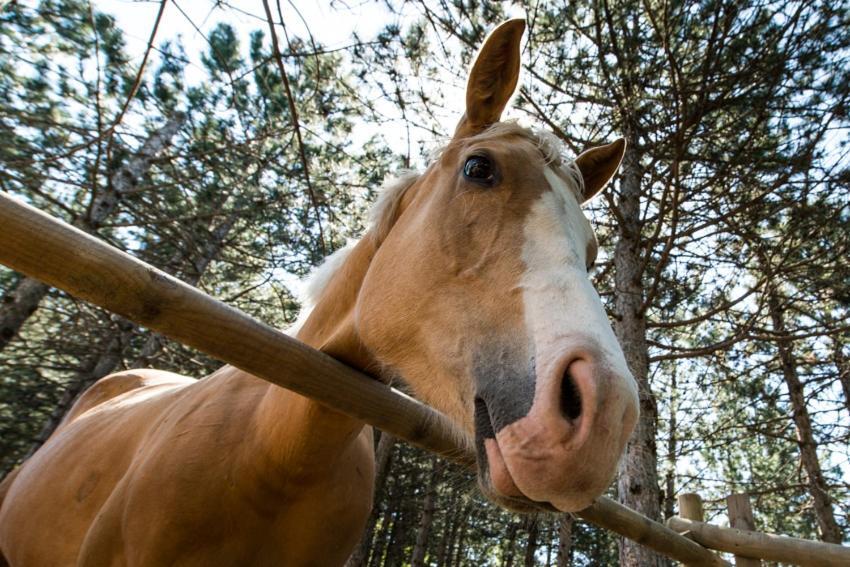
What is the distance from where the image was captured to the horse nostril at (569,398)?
3.67 feet

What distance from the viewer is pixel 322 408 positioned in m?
1.89

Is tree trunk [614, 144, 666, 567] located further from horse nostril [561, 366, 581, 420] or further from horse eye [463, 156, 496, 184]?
horse nostril [561, 366, 581, 420]

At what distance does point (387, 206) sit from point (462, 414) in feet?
3.31

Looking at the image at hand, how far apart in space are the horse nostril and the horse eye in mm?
811

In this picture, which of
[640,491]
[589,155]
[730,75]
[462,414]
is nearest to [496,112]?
[589,155]

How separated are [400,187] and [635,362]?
417 cm

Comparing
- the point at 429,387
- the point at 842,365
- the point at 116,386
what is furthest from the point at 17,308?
the point at 842,365

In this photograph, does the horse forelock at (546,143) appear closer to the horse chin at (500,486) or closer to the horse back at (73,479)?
the horse chin at (500,486)

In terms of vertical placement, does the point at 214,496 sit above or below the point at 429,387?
below

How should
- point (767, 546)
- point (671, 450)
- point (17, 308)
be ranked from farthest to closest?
point (671, 450), point (17, 308), point (767, 546)

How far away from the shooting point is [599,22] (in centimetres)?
511

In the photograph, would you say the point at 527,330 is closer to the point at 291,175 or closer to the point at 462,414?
the point at 462,414

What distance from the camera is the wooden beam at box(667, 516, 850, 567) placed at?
3119mm

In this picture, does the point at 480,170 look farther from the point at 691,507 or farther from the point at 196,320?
the point at 691,507
